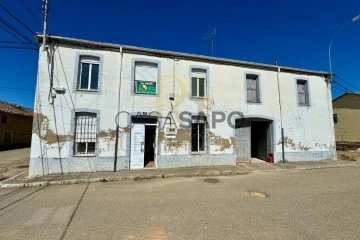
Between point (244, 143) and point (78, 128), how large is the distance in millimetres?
8832

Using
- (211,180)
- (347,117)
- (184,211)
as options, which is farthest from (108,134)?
(347,117)

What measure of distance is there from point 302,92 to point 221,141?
649cm

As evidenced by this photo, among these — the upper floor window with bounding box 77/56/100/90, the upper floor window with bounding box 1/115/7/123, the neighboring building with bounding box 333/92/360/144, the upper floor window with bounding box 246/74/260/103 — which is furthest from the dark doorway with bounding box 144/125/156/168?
the neighboring building with bounding box 333/92/360/144

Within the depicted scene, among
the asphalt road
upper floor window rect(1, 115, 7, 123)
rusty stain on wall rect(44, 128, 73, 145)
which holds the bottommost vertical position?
the asphalt road

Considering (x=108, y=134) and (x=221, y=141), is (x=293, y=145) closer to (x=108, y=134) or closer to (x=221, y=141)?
(x=221, y=141)

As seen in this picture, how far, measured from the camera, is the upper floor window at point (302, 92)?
14034mm

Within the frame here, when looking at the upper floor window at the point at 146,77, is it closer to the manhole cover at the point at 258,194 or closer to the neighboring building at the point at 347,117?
the manhole cover at the point at 258,194

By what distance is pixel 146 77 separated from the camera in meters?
11.4

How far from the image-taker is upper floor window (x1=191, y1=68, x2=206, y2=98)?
12156 millimetres

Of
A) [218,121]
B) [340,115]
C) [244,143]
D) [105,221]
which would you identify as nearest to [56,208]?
[105,221]

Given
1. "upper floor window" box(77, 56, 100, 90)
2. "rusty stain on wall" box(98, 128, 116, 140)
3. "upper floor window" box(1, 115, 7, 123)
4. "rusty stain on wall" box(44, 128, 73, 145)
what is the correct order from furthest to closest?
"upper floor window" box(1, 115, 7, 123) < "upper floor window" box(77, 56, 100, 90) < "rusty stain on wall" box(98, 128, 116, 140) < "rusty stain on wall" box(44, 128, 73, 145)

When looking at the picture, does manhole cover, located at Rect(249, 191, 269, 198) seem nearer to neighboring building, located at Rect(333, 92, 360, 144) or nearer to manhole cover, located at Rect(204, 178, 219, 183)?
manhole cover, located at Rect(204, 178, 219, 183)

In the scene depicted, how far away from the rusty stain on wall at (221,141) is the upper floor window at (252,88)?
2787mm

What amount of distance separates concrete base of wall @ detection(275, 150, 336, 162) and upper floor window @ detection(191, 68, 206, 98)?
562cm
